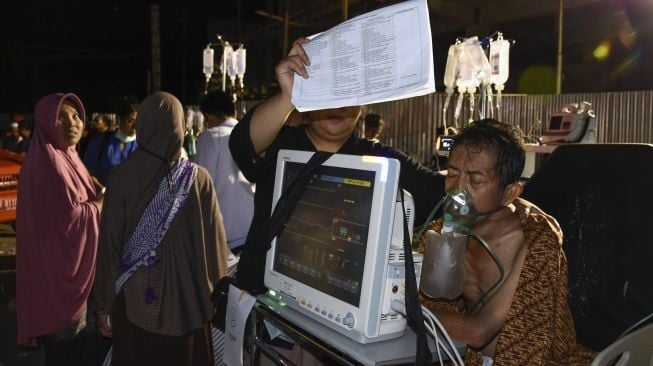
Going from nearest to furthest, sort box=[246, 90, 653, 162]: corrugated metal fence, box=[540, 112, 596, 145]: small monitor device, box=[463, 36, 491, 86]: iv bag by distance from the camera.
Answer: box=[540, 112, 596, 145]: small monitor device
box=[463, 36, 491, 86]: iv bag
box=[246, 90, 653, 162]: corrugated metal fence

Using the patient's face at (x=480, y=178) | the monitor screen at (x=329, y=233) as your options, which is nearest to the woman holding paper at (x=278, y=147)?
the monitor screen at (x=329, y=233)

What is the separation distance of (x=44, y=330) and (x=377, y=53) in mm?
2667

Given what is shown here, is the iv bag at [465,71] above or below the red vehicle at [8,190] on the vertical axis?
above

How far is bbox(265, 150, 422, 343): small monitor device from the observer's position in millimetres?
1282

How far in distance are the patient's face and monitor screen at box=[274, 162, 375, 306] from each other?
40cm

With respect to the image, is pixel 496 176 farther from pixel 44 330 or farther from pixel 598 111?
pixel 598 111

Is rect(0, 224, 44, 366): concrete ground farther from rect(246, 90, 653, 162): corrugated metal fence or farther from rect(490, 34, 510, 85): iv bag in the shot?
rect(246, 90, 653, 162): corrugated metal fence

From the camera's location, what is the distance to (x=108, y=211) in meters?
2.61

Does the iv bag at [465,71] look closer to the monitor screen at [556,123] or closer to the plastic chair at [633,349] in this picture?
the monitor screen at [556,123]

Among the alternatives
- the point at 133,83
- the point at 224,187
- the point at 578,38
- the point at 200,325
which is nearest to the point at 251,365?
the point at 200,325

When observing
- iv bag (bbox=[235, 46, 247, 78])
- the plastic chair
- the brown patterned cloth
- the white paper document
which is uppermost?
iv bag (bbox=[235, 46, 247, 78])

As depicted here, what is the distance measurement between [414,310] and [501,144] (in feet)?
2.13

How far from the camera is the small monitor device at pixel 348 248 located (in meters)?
1.28

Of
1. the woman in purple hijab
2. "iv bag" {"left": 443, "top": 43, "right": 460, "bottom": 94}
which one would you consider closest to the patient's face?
the woman in purple hijab
